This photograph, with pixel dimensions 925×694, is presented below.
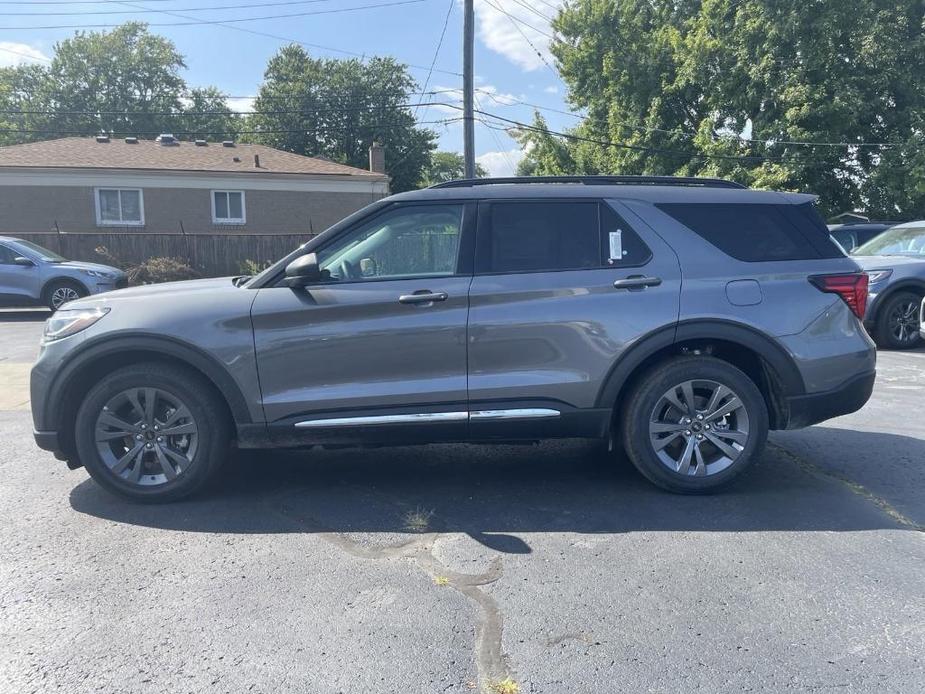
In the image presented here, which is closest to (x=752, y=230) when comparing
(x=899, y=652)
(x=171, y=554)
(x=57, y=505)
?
(x=899, y=652)

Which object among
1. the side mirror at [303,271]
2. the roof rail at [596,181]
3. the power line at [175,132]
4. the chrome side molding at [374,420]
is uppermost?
the power line at [175,132]

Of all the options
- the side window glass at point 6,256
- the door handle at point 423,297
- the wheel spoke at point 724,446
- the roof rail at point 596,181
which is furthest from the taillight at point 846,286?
the side window glass at point 6,256

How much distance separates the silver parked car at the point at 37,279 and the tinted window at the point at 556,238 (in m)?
12.2

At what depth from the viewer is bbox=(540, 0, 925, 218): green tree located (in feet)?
78.9

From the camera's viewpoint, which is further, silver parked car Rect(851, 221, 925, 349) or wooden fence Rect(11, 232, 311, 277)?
wooden fence Rect(11, 232, 311, 277)

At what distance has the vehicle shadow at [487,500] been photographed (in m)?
4.14

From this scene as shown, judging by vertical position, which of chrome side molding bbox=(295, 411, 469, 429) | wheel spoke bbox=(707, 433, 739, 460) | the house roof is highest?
the house roof

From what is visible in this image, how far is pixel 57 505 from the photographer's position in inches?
177

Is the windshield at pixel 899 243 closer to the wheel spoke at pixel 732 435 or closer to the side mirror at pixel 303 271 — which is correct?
the wheel spoke at pixel 732 435

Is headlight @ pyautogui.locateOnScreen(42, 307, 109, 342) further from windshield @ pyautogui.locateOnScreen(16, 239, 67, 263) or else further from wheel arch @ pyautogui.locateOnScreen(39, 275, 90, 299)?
windshield @ pyautogui.locateOnScreen(16, 239, 67, 263)

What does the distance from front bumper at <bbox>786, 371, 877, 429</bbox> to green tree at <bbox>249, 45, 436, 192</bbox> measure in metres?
43.9

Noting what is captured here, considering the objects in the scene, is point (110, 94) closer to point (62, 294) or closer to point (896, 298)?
point (62, 294)

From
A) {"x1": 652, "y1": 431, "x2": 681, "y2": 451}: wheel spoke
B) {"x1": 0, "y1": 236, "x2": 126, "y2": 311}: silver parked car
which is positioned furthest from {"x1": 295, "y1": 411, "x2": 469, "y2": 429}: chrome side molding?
{"x1": 0, "y1": 236, "x2": 126, "y2": 311}: silver parked car

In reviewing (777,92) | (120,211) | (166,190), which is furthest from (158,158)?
(777,92)
